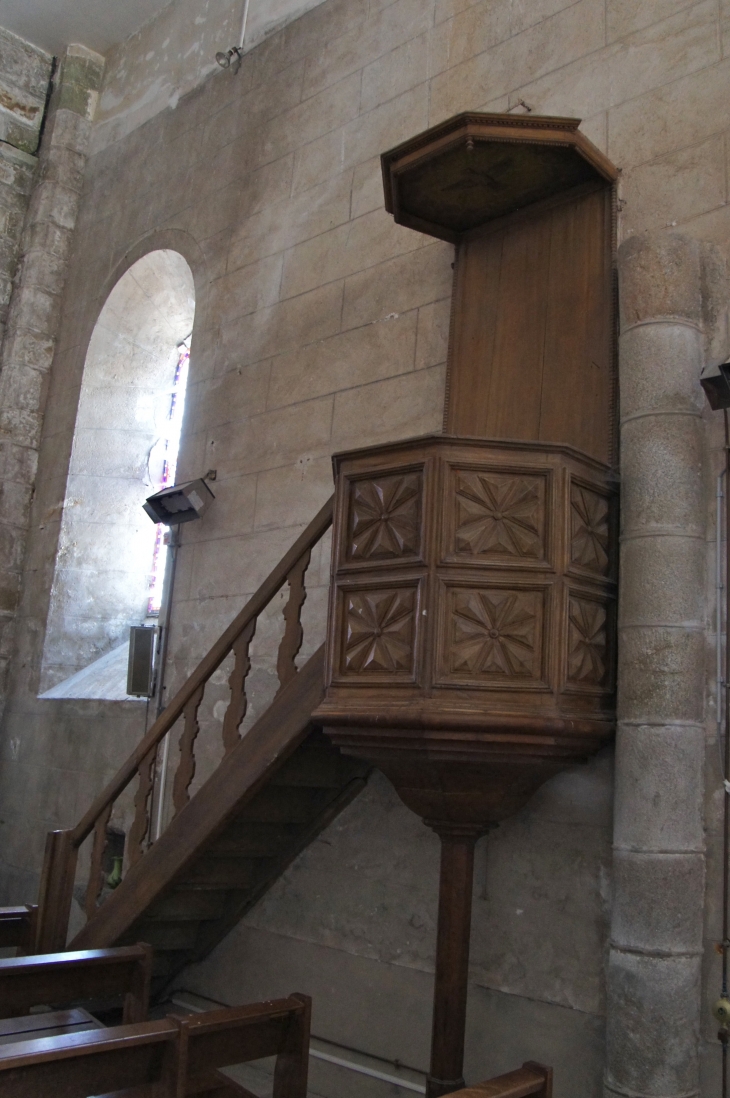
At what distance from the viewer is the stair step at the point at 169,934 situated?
4966mm

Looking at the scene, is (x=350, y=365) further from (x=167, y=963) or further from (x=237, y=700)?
(x=167, y=963)

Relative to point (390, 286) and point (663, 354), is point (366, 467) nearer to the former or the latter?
point (663, 354)

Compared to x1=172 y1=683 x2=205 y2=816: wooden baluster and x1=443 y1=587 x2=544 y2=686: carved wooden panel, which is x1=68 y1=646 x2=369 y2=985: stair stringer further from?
x1=443 y1=587 x2=544 y2=686: carved wooden panel

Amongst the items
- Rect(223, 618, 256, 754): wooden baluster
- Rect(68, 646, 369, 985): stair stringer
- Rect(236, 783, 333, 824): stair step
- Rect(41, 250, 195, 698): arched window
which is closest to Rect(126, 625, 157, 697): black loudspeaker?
Rect(41, 250, 195, 698): arched window

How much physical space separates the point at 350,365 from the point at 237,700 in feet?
6.94

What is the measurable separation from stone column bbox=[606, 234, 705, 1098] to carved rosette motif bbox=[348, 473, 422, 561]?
0.85 m

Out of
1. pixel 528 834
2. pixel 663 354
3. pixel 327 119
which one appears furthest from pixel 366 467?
pixel 327 119

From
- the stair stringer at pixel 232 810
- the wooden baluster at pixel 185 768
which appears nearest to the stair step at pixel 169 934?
the stair stringer at pixel 232 810

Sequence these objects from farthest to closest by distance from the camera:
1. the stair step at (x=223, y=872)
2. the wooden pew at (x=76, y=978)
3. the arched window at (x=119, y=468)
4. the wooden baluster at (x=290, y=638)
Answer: the arched window at (x=119, y=468)
the stair step at (x=223, y=872)
the wooden baluster at (x=290, y=638)
the wooden pew at (x=76, y=978)

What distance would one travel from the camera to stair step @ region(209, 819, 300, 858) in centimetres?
457

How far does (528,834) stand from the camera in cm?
410

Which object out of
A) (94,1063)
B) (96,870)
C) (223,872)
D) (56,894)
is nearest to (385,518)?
(94,1063)

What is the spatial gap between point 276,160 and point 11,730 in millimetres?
4658

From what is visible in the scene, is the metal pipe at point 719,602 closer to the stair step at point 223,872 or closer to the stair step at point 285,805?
the stair step at point 285,805
